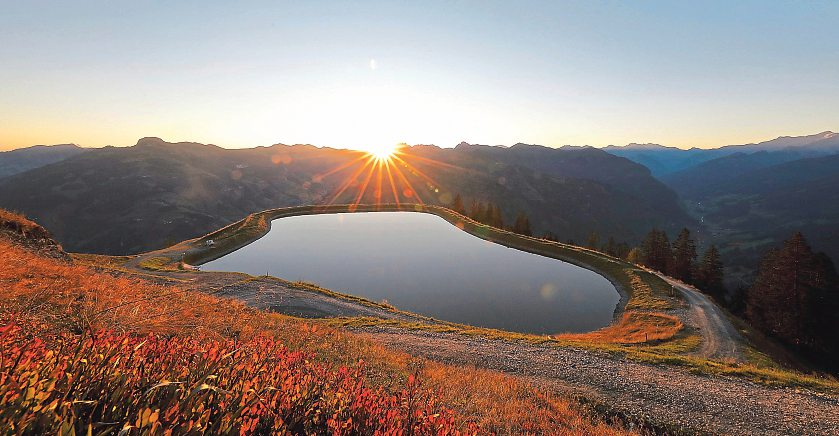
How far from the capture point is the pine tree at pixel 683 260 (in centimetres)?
7075

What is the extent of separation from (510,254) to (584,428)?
52944 millimetres

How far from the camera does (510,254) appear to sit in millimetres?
62531

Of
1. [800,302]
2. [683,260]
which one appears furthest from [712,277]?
[800,302]

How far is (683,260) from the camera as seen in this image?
236 feet

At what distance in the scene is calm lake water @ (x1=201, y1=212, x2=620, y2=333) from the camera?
127 ft

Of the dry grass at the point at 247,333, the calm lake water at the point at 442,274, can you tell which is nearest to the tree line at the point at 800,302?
the calm lake water at the point at 442,274

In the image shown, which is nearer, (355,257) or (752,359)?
(752,359)

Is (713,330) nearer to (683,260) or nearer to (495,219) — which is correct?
(683,260)

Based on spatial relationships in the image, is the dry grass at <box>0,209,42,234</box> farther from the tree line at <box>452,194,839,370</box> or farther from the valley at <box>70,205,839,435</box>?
the tree line at <box>452,194,839,370</box>

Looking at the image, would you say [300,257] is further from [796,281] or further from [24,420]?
[796,281]

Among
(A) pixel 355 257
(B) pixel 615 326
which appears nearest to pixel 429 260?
(A) pixel 355 257

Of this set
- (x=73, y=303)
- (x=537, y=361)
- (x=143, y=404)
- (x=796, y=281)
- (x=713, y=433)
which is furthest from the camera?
(x=796, y=281)

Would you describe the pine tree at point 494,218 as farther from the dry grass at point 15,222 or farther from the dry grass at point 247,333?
the dry grass at point 247,333

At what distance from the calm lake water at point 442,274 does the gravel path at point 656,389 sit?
44.5ft
